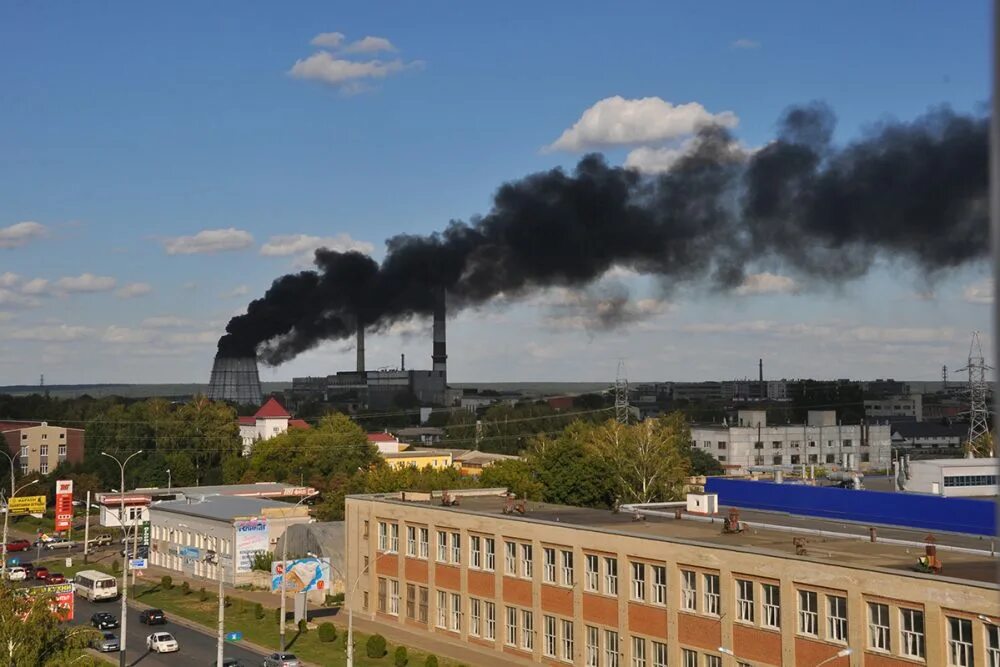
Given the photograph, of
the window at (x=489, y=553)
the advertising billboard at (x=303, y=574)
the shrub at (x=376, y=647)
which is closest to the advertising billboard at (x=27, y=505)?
the advertising billboard at (x=303, y=574)

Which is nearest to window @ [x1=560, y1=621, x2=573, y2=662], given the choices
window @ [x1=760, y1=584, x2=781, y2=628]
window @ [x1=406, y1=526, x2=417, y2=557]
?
window @ [x1=760, y1=584, x2=781, y2=628]

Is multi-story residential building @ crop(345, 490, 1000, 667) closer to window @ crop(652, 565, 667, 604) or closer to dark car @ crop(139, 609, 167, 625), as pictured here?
window @ crop(652, 565, 667, 604)

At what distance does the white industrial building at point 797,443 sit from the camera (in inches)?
5605

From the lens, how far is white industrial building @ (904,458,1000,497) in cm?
7888

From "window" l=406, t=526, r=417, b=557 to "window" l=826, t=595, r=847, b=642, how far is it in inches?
1052

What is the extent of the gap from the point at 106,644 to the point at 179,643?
11.9 feet

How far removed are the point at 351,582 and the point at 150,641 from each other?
14052 mm

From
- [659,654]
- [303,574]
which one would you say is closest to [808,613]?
[659,654]

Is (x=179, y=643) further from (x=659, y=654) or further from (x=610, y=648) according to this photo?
(x=659, y=654)

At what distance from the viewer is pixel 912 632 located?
1417 inches

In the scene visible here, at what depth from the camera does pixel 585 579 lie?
49.3m

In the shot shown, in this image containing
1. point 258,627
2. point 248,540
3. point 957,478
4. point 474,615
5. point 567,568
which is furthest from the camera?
point 957,478

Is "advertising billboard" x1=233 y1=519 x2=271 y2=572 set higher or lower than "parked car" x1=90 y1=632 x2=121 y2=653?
higher

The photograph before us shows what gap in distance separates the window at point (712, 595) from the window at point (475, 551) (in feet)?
49.2
